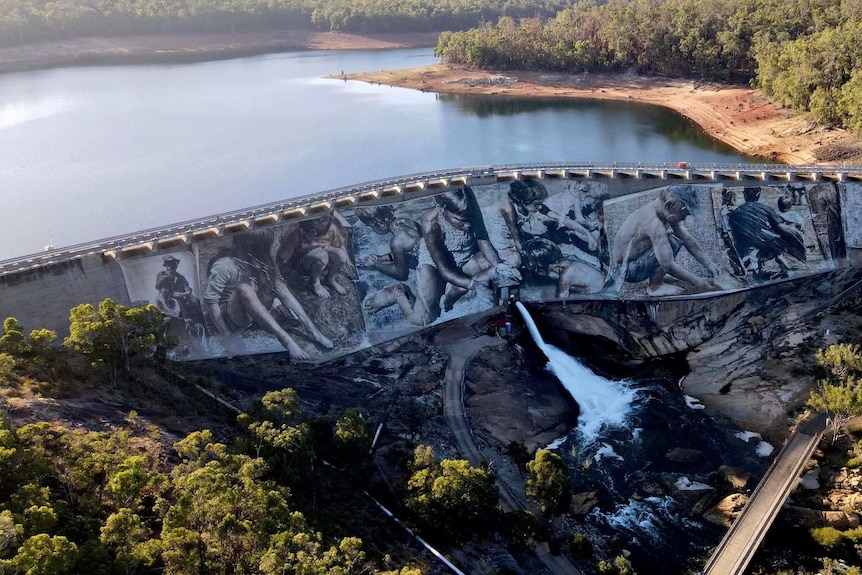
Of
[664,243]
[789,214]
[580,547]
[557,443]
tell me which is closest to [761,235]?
[789,214]

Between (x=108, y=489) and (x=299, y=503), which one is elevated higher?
(x=108, y=489)

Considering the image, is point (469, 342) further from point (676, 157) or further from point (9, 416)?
point (676, 157)

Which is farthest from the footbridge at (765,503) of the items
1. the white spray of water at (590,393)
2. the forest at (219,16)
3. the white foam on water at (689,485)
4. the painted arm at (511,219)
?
the forest at (219,16)

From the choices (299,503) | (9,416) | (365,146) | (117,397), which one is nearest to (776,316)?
(299,503)

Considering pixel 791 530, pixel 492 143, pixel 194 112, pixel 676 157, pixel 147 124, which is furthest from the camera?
pixel 194 112

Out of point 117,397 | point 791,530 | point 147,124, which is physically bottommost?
point 791,530

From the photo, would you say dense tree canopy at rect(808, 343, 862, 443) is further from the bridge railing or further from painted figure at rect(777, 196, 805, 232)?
the bridge railing

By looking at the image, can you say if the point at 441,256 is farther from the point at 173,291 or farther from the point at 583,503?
the point at 583,503
